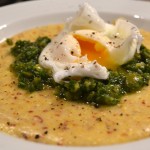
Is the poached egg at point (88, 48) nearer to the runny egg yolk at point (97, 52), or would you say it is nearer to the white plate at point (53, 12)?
the runny egg yolk at point (97, 52)

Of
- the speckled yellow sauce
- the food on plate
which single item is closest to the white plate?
the food on plate

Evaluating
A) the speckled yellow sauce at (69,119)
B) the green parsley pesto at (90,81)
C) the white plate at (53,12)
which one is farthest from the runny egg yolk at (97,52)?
the white plate at (53,12)

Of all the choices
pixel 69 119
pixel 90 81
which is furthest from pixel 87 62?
pixel 69 119

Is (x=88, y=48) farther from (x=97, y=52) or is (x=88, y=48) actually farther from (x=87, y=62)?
(x=87, y=62)

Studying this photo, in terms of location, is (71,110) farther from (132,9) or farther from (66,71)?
(132,9)

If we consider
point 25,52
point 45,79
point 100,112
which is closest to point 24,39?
point 25,52
